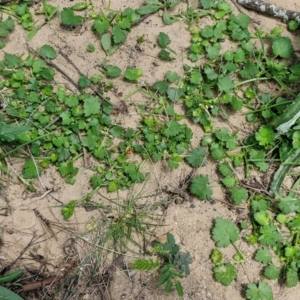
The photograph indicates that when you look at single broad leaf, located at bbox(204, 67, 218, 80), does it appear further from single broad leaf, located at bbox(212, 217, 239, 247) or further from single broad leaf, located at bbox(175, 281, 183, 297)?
single broad leaf, located at bbox(175, 281, 183, 297)

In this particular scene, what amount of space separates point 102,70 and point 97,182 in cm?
83

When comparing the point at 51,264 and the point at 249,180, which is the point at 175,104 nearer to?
the point at 249,180

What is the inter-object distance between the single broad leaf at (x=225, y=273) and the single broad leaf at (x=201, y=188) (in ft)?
1.49

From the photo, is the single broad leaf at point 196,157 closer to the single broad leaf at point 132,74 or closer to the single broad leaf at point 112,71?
the single broad leaf at point 132,74

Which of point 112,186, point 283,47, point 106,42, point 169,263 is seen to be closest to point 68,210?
point 112,186

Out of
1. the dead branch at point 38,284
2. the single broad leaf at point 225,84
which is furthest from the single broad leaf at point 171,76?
the dead branch at point 38,284

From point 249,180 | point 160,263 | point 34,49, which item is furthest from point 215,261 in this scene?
point 34,49

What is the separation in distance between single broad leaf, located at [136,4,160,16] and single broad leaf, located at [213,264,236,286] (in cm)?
186

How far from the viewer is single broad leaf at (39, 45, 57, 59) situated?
3.53 metres

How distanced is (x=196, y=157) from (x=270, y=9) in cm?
128

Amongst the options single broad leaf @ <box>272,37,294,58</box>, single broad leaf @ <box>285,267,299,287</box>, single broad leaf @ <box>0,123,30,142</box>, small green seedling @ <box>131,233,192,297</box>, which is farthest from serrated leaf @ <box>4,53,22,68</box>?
single broad leaf @ <box>285,267,299,287</box>

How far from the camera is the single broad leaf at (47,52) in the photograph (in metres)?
3.53

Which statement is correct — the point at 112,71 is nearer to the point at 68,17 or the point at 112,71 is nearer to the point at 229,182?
the point at 68,17

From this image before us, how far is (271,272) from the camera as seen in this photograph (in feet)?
10.4
